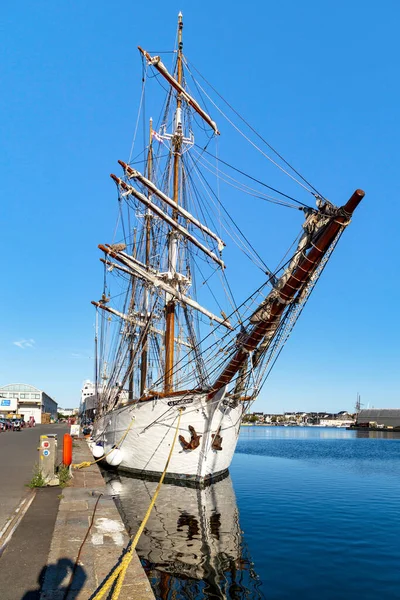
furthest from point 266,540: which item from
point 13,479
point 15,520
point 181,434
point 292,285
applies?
point 13,479

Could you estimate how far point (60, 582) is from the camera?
18.3 feet

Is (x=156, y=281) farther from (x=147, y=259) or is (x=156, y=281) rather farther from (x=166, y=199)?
(x=147, y=259)

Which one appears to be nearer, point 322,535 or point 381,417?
point 322,535

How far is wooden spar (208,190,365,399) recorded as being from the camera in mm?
11477

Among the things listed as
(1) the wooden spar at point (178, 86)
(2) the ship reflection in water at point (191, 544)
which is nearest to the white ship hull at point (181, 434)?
(2) the ship reflection in water at point (191, 544)

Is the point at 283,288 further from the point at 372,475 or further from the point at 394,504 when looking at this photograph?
the point at 372,475

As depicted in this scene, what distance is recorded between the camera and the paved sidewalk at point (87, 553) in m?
5.38

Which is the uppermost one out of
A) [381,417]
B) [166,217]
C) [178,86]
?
[178,86]

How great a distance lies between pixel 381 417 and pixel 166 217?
118411 millimetres

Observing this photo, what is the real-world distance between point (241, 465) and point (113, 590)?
27.7m

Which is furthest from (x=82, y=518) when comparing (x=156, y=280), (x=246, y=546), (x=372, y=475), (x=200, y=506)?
(x=372, y=475)

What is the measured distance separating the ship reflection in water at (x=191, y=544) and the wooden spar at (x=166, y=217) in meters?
13.6

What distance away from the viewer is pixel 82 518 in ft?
28.2

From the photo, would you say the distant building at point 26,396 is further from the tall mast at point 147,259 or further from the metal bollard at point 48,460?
the metal bollard at point 48,460
